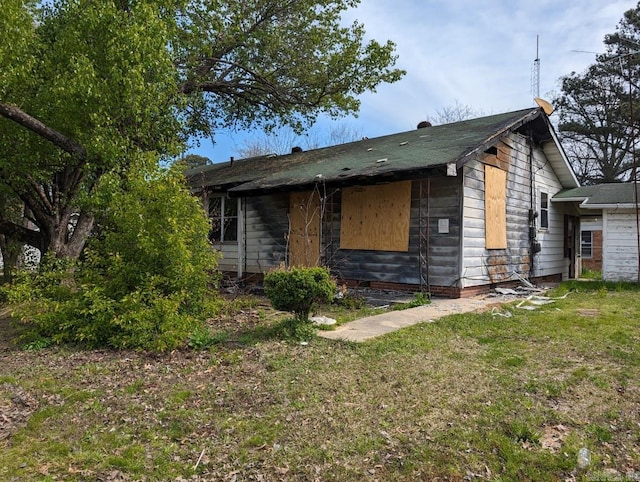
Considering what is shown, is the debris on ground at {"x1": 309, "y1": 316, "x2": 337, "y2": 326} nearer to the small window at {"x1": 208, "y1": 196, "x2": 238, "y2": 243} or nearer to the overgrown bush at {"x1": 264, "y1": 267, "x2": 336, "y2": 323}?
the overgrown bush at {"x1": 264, "y1": 267, "x2": 336, "y2": 323}

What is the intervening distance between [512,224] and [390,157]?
12.3 ft

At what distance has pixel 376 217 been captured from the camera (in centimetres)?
1027

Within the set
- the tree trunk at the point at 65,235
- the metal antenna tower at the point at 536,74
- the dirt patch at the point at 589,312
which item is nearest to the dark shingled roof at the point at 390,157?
the dirt patch at the point at 589,312

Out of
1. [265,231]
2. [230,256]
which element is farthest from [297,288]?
[230,256]

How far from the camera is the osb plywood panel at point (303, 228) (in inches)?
442

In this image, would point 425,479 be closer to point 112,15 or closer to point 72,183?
point 112,15

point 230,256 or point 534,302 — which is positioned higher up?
point 230,256

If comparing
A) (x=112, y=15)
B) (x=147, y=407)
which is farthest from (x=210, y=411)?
(x=112, y=15)

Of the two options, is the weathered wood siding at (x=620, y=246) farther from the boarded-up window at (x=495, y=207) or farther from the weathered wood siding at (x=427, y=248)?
the weathered wood siding at (x=427, y=248)

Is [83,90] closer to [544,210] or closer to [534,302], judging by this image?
[534,302]

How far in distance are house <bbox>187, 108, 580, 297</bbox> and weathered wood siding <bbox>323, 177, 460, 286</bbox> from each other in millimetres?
22

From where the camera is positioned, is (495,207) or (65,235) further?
(495,207)

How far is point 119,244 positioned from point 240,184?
23.7 feet

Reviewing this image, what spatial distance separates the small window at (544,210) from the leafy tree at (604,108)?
14719 millimetres
